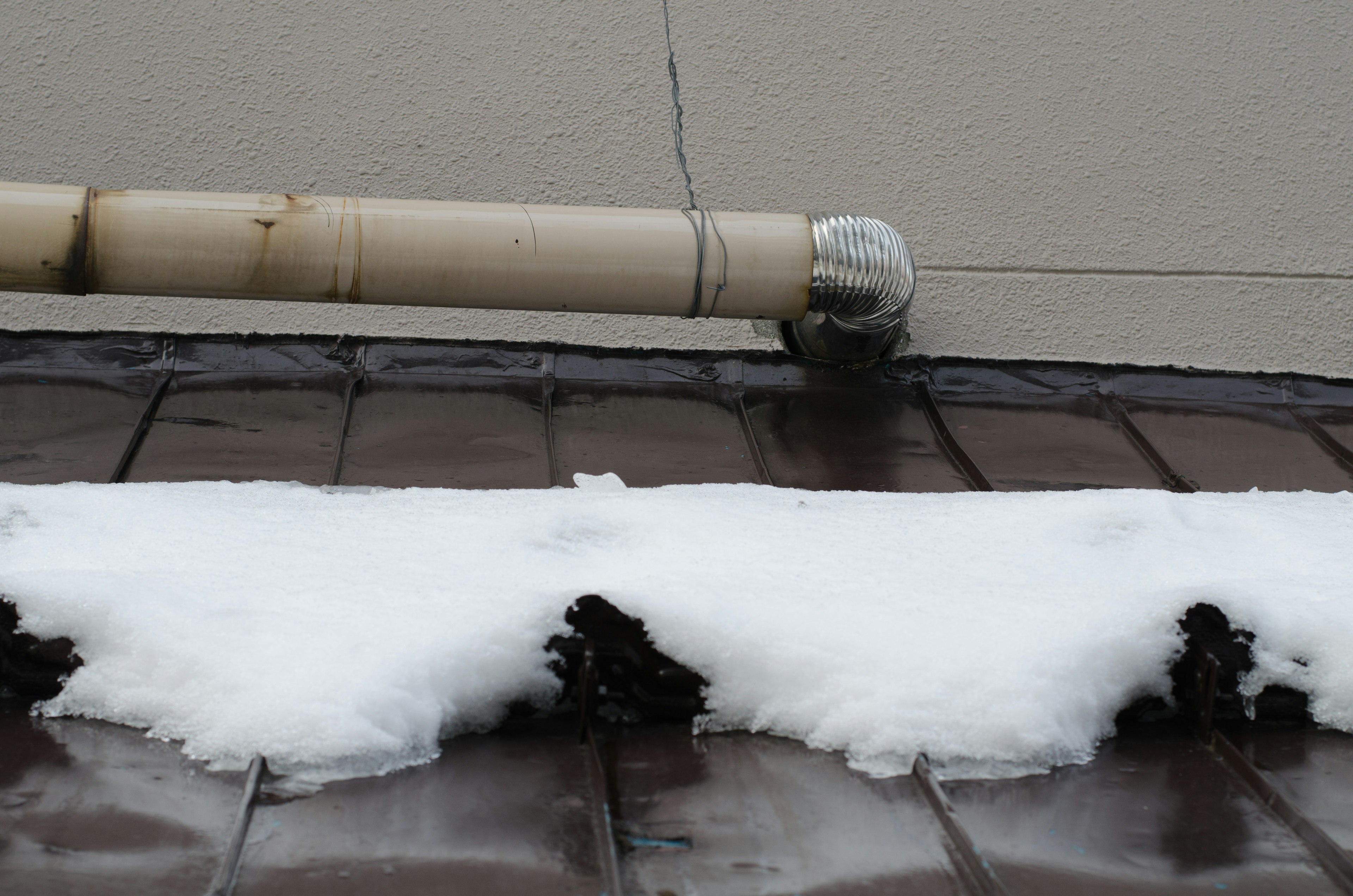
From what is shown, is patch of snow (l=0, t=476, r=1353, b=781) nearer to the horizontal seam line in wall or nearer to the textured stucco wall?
the textured stucco wall

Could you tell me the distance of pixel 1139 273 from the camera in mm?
3188

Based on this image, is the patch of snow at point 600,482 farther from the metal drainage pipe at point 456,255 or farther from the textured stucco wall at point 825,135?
the textured stucco wall at point 825,135

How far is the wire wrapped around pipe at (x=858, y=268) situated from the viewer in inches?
95.8

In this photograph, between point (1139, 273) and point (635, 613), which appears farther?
point (1139, 273)

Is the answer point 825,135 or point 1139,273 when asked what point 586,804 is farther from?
point 1139,273

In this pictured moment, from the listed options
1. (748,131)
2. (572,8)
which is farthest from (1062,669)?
(572,8)

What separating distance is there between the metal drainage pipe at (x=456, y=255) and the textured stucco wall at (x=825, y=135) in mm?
576

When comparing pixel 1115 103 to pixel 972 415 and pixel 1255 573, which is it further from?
pixel 1255 573

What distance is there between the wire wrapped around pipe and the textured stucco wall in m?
0.57

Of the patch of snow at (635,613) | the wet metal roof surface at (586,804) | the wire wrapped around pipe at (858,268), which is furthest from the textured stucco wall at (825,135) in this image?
the patch of snow at (635,613)

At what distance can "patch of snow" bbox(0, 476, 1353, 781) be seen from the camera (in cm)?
129

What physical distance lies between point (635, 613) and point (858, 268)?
4.57 ft

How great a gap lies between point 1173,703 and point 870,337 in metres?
1.36

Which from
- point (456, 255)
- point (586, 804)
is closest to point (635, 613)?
point (586, 804)
